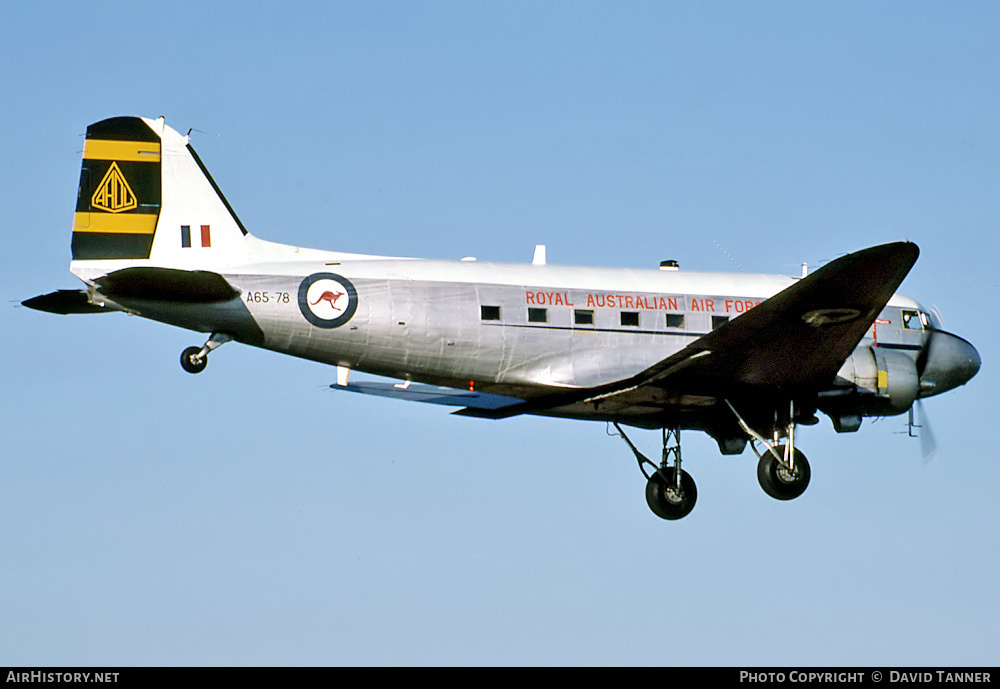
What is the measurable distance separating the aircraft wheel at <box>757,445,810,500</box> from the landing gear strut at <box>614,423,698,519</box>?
2235 mm

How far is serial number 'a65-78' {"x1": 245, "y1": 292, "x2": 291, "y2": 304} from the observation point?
2016 centimetres

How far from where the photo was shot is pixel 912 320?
80.7 feet

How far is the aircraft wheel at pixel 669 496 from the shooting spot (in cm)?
2442

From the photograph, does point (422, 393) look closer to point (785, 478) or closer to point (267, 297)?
point (267, 297)

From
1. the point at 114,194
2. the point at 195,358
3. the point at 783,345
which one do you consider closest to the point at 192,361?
the point at 195,358

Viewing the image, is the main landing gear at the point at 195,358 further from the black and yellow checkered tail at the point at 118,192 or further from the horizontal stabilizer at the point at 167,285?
the black and yellow checkered tail at the point at 118,192

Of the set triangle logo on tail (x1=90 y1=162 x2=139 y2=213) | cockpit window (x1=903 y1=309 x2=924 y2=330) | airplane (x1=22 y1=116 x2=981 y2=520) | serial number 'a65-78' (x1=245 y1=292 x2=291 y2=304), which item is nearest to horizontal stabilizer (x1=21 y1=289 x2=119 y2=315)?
airplane (x1=22 y1=116 x2=981 y2=520)

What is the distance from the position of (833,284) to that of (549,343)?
174 inches

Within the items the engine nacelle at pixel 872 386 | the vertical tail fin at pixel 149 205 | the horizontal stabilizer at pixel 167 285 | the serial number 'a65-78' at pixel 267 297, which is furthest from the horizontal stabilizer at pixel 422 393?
the engine nacelle at pixel 872 386

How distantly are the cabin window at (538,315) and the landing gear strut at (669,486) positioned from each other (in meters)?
3.59

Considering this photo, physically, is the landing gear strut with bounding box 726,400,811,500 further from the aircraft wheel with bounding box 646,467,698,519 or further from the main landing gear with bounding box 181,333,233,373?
the main landing gear with bounding box 181,333,233,373

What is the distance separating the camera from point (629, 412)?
22781mm
